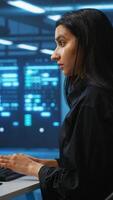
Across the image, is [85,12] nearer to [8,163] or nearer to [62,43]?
[62,43]

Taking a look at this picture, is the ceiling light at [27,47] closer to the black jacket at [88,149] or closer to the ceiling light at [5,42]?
the ceiling light at [5,42]

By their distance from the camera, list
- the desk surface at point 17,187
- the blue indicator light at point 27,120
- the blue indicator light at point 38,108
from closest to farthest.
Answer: the desk surface at point 17,187, the blue indicator light at point 38,108, the blue indicator light at point 27,120

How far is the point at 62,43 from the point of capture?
1.56 metres

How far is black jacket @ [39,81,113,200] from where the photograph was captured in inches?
54.5

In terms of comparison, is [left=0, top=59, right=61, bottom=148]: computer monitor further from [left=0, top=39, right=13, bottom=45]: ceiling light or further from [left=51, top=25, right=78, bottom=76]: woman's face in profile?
[left=51, top=25, right=78, bottom=76]: woman's face in profile

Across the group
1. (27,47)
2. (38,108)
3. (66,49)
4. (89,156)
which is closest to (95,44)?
(66,49)

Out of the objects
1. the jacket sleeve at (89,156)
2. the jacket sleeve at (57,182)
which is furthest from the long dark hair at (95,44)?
the jacket sleeve at (57,182)

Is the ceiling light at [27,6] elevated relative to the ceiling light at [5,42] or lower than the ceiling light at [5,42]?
elevated

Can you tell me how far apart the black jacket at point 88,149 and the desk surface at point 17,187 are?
159 millimetres

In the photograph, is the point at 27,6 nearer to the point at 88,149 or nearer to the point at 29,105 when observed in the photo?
the point at 29,105

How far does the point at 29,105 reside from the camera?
379 centimetres

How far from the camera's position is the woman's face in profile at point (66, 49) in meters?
1.52

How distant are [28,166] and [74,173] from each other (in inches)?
9.4

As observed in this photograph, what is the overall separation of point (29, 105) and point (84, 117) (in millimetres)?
2415
